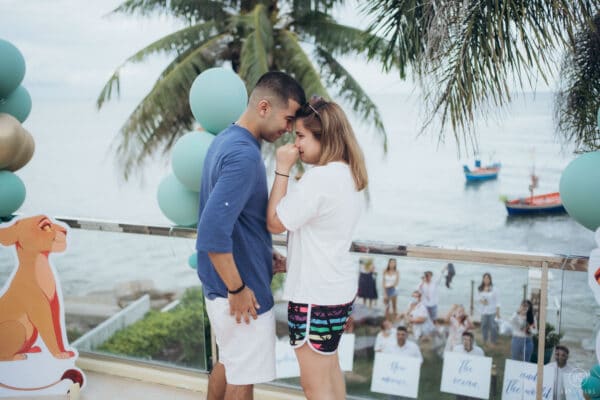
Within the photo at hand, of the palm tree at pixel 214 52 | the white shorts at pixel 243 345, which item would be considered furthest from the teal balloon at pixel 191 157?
the palm tree at pixel 214 52

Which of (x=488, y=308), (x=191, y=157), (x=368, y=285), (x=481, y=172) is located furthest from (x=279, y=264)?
(x=481, y=172)

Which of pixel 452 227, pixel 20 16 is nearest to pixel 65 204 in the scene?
pixel 20 16

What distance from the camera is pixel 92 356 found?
3.46 metres

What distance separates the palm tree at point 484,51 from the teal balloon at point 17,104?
248 cm

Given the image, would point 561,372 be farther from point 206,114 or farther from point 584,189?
point 206,114

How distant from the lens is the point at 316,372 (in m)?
2.14

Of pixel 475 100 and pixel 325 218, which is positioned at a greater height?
pixel 475 100

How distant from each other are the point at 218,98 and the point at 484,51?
71.3 inches

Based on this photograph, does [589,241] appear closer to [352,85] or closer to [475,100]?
[352,85]

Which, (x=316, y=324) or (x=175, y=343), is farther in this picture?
(x=175, y=343)

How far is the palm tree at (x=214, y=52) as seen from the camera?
1153 centimetres

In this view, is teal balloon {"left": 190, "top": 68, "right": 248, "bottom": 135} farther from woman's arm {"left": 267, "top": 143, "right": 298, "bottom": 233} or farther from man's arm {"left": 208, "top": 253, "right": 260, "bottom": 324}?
man's arm {"left": 208, "top": 253, "right": 260, "bottom": 324}

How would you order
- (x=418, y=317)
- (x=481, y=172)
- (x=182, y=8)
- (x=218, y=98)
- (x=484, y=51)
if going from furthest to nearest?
1. (x=481, y=172)
2. (x=182, y=8)
3. (x=484, y=51)
4. (x=418, y=317)
5. (x=218, y=98)

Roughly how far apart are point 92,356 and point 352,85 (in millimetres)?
9860
